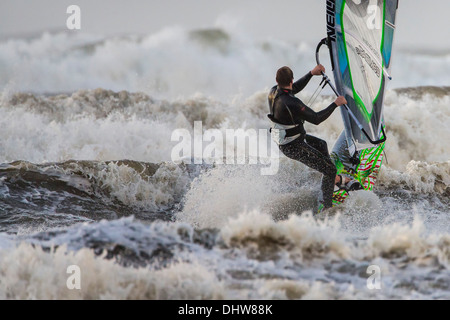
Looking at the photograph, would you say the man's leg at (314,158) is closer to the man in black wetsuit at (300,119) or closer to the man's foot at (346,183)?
the man in black wetsuit at (300,119)

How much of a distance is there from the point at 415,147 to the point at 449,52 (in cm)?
2984

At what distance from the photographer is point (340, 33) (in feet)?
21.6

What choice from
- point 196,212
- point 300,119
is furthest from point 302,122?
point 196,212

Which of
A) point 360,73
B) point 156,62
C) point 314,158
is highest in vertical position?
point 156,62

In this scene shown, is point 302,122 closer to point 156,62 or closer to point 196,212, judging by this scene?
point 196,212

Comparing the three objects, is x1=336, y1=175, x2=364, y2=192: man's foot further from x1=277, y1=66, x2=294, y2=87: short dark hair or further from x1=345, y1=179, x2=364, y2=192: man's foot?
x1=277, y1=66, x2=294, y2=87: short dark hair

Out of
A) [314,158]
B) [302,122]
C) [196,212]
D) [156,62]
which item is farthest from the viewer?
[156,62]

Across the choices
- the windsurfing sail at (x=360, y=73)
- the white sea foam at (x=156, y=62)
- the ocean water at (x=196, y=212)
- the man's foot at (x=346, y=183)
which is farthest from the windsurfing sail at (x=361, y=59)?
the white sea foam at (x=156, y=62)

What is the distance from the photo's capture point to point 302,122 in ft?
21.5

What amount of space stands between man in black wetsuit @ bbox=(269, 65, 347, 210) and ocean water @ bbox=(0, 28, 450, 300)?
2.09ft

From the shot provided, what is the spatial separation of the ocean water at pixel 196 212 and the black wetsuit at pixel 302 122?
1.96 feet

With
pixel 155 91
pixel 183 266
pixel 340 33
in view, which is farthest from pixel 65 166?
pixel 155 91

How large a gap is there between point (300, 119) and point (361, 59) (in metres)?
1.15
